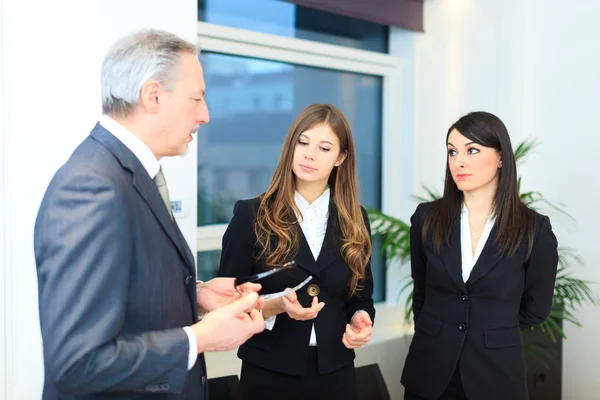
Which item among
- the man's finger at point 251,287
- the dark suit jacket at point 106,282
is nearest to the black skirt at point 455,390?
the man's finger at point 251,287

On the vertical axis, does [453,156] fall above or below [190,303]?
above

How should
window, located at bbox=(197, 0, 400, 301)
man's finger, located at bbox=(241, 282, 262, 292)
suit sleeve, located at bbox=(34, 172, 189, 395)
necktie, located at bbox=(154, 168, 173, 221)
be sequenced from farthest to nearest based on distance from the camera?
window, located at bbox=(197, 0, 400, 301), man's finger, located at bbox=(241, 282, 262, 292), necktie, located at bbox=(154, 168, 173, 221), suit sleeve, located at bbox=(34, 172, 189, 395)

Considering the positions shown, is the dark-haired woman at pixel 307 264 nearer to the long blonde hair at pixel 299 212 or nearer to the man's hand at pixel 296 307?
the long blonde hair at pixel 299 212

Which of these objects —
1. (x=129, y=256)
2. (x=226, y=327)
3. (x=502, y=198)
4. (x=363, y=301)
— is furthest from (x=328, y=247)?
(x=129, y=256)

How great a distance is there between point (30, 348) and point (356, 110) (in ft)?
8.30

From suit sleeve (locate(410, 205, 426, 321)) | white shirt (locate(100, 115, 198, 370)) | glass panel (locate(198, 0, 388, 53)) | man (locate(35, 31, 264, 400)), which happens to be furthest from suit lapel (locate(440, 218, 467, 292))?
glass panel (locate(198, 0, 388, 53))

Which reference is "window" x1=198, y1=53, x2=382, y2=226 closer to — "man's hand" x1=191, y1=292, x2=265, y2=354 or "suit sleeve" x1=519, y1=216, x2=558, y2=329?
"suit sleeve" x1=519, y1=216, x2=558, y2=329

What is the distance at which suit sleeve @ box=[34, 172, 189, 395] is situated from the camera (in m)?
1.05

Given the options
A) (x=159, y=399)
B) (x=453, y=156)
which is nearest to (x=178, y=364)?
(x=159, y=399)

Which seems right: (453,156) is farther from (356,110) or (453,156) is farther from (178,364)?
(356,110)

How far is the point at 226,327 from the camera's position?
4.00 feet

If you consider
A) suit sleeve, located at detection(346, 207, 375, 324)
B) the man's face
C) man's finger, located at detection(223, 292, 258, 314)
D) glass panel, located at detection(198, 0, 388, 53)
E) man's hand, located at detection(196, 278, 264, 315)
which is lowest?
suit sleeve, located at detection(346, 207, 375, 324)

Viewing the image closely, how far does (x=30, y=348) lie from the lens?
2.09 meters

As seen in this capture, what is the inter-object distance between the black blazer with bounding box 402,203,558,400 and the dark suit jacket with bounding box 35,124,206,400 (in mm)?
1224
